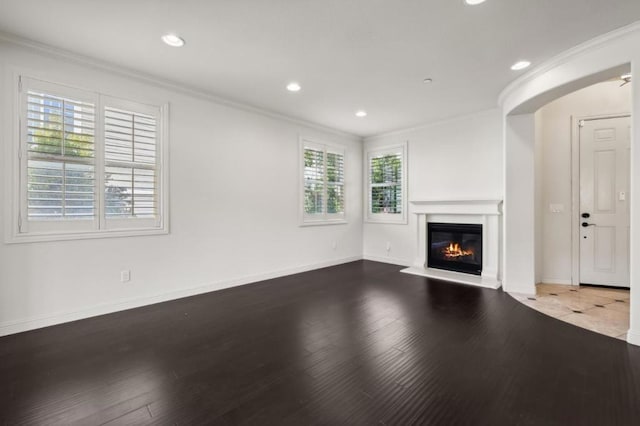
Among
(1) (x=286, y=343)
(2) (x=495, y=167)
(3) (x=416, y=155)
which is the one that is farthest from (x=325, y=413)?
(3) (x=416, y=155)

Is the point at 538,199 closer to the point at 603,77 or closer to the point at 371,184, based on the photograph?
the point at 603,77

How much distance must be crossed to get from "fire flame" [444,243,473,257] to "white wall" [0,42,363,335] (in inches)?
84.4

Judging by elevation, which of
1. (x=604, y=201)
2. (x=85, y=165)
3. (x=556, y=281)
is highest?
(x=85, y=165)

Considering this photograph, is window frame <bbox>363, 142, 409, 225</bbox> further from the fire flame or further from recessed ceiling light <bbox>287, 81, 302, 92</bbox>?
recessed ceiling light <bbox>287, 81, 302, 92</bbox>

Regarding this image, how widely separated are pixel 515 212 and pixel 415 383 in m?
3.15

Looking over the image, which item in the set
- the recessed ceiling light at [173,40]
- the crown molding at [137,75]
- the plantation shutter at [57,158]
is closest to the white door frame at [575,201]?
the crown molding at [137,75]

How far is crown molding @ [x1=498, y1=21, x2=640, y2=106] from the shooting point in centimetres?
254

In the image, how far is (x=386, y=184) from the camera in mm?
6293

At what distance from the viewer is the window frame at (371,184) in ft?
19.5

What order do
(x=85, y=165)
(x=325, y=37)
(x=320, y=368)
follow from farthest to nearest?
(x=85, y=165) → (x=325, y=37) → (x=320, y=368)

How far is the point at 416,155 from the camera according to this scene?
5762mm

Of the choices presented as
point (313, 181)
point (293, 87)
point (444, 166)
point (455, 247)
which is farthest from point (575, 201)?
point (293, 87)

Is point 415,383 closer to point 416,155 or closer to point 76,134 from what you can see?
point 76,134

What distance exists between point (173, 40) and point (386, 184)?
4.68 metres
